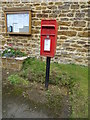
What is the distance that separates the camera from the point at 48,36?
262cm

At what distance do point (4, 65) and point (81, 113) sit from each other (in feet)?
10.3

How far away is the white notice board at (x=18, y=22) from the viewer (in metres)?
4.54

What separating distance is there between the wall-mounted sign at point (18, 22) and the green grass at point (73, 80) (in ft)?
4.24

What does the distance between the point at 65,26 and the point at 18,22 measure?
1.88 meters

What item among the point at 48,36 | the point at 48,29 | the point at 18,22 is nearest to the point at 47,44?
the point at 48,36

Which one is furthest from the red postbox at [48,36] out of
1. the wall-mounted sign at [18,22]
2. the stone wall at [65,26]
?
the wall-mounted sign at [18,22]

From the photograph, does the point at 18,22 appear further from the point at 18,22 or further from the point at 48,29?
the point at 48,29

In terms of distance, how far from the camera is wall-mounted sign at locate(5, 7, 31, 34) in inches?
178

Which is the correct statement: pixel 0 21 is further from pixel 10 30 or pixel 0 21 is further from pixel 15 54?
pixel 15 54

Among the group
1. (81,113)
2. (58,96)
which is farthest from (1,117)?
(81,113)

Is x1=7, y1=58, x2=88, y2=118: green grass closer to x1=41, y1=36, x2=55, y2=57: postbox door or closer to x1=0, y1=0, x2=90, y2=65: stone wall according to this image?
x1=0, y1=0, x2=90, y2=65: stone wall

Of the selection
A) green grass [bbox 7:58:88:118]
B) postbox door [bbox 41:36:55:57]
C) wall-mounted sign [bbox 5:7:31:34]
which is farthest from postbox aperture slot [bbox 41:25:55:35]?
Result: wall-mounted sign [bbox 5:7:31:34]

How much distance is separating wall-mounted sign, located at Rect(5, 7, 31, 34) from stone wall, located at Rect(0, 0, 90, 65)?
21cm

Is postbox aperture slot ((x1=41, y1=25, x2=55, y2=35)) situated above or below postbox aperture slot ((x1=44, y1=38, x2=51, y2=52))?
above
